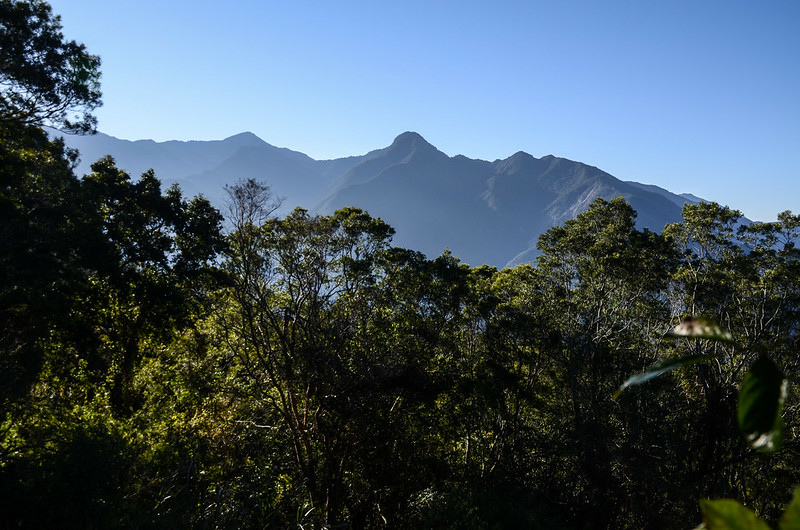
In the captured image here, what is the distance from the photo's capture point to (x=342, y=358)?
422 inches

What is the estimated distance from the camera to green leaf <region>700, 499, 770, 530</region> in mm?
→ 448

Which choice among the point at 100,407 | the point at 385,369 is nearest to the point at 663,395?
the point at 385,369

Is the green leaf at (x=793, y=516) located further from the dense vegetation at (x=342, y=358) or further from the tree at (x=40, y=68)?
the tree at (x=40, y=68)

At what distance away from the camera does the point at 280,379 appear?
10461 mm

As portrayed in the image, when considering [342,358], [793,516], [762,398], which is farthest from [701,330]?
[342,358]

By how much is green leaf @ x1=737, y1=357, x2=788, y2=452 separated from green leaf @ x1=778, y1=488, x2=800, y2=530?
0.20 feet

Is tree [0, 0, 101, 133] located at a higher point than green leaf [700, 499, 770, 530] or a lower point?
higher

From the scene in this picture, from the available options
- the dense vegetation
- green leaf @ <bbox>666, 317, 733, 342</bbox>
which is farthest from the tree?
green leaf @ <bbox>666, 317, 733, 342</bbox>

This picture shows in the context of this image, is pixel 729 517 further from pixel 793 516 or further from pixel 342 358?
pixel 342 358

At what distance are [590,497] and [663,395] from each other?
16.3 ft

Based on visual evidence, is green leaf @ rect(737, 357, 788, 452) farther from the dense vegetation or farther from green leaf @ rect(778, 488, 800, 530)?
the dense vegetation

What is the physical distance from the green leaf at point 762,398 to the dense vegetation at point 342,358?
6.67 metres

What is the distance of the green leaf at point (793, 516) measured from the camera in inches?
17.2

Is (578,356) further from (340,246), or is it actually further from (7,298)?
(7,298)
